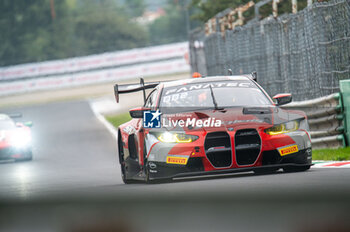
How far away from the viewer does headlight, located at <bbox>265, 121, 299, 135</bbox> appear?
1027cm

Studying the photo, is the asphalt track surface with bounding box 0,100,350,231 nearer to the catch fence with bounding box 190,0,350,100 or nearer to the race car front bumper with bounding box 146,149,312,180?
the race car front bumper with bounding box 146,149,312,180

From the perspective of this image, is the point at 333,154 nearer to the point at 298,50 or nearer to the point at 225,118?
the point at 298,50

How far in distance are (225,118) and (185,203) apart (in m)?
2.45

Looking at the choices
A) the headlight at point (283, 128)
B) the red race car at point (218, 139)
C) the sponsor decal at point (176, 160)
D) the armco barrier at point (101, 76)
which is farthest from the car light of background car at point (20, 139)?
the armco barrier at point (101, 76)

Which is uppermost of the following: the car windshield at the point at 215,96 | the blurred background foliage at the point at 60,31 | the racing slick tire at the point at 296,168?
the blurred background foliage at the point at 60,31

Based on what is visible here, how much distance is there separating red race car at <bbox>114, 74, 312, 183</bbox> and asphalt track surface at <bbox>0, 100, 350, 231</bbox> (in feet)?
0.63

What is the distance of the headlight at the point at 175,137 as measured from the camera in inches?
400

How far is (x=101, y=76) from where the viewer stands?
193ft

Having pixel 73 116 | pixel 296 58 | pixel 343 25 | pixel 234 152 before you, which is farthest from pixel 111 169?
pixel 73 116

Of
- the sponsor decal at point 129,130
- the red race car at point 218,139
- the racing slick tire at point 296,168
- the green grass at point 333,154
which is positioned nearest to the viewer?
the red race car at point 218,139

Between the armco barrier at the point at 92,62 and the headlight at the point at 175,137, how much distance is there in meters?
48.2

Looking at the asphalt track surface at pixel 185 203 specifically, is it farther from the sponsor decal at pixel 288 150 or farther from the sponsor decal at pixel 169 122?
the sponsor decal at pixel 169 122

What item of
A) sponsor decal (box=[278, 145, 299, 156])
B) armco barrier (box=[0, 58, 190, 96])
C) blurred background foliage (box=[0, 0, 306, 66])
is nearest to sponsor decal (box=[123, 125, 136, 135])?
sponsor decal (box=[278, 145, 299, 156])

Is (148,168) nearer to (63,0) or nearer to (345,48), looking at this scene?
(345,48)
